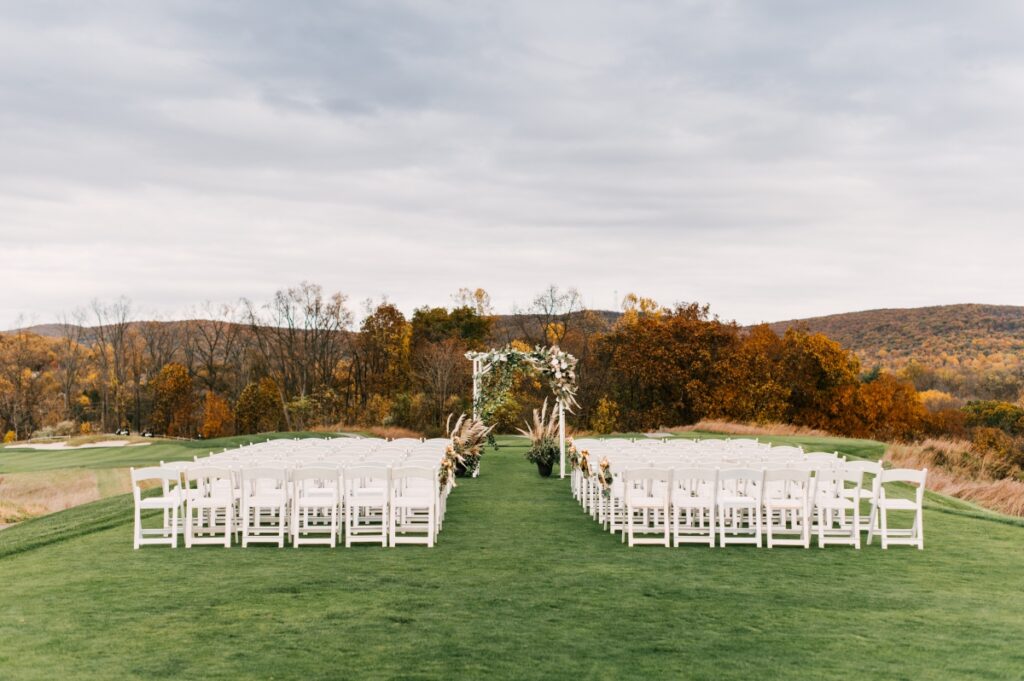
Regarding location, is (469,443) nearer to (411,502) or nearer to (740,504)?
(411,502)

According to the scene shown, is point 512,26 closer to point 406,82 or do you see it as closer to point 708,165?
point 406,82

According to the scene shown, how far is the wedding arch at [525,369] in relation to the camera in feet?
61.6

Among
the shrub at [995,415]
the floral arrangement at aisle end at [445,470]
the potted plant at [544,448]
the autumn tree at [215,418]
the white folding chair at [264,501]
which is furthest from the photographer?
the autumn tree at [215,418]

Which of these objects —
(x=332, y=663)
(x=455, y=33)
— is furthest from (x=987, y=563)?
(x=455, y=33)

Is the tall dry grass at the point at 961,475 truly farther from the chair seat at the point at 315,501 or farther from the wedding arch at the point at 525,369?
the chair seat at the point at 315,501

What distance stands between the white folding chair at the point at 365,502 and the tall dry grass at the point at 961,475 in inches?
451

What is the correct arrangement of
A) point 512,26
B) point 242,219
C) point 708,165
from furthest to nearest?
point 242,219
point 708,165
point 512,26

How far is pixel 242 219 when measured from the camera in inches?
1609

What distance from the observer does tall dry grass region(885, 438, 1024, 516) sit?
17.2 meters

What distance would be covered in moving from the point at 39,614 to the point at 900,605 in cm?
674

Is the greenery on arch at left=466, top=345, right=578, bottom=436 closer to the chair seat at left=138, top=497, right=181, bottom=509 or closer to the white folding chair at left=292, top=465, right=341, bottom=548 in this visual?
the white folding chair at left=292, top=465, right=341, bottom=548

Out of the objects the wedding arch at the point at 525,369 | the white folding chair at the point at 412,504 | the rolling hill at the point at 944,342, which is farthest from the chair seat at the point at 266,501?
the rolling hill at the point at 944,342

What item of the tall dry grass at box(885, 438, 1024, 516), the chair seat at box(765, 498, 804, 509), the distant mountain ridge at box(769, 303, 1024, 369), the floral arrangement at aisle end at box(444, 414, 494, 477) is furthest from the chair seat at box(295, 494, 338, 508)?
the distant mountain ridge at box(769, 303, 1024, 369)

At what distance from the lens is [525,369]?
866 inches
